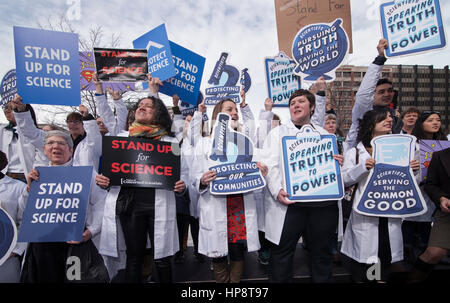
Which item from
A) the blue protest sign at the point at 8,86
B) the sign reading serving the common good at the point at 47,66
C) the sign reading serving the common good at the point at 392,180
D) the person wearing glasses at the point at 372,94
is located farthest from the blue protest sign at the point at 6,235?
the person wearing glasses at the point at 372,94

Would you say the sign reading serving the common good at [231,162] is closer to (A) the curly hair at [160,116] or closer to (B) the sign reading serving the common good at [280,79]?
(A) the curly hair at [160,116]

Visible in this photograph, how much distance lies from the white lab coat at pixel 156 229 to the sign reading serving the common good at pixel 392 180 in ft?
6.26

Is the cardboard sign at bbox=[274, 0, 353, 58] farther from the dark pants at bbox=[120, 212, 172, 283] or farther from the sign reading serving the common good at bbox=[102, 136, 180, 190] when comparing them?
the dark pants at bbox=[120, 212, 172, 283]

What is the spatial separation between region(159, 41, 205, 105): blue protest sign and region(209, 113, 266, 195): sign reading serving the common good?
1465mm

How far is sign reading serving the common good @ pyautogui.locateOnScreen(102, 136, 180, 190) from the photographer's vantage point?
226 cm

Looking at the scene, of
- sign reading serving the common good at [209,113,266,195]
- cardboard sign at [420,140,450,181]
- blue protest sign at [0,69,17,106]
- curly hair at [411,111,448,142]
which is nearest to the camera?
sign reading serving the common good at [209,113,266,195]

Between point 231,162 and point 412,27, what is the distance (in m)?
2.72

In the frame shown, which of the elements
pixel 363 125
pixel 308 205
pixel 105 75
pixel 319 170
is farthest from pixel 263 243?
pixel 105 75

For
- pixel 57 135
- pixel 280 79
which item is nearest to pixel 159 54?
pixel 57 135

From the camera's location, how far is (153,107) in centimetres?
250

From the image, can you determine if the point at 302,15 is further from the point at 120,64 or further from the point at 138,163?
the point at 138,163

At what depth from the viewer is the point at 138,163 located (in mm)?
2299

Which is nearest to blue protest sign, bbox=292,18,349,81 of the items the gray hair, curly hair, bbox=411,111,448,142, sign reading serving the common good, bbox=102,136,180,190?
curly hair, bbox=411,111,448,142
